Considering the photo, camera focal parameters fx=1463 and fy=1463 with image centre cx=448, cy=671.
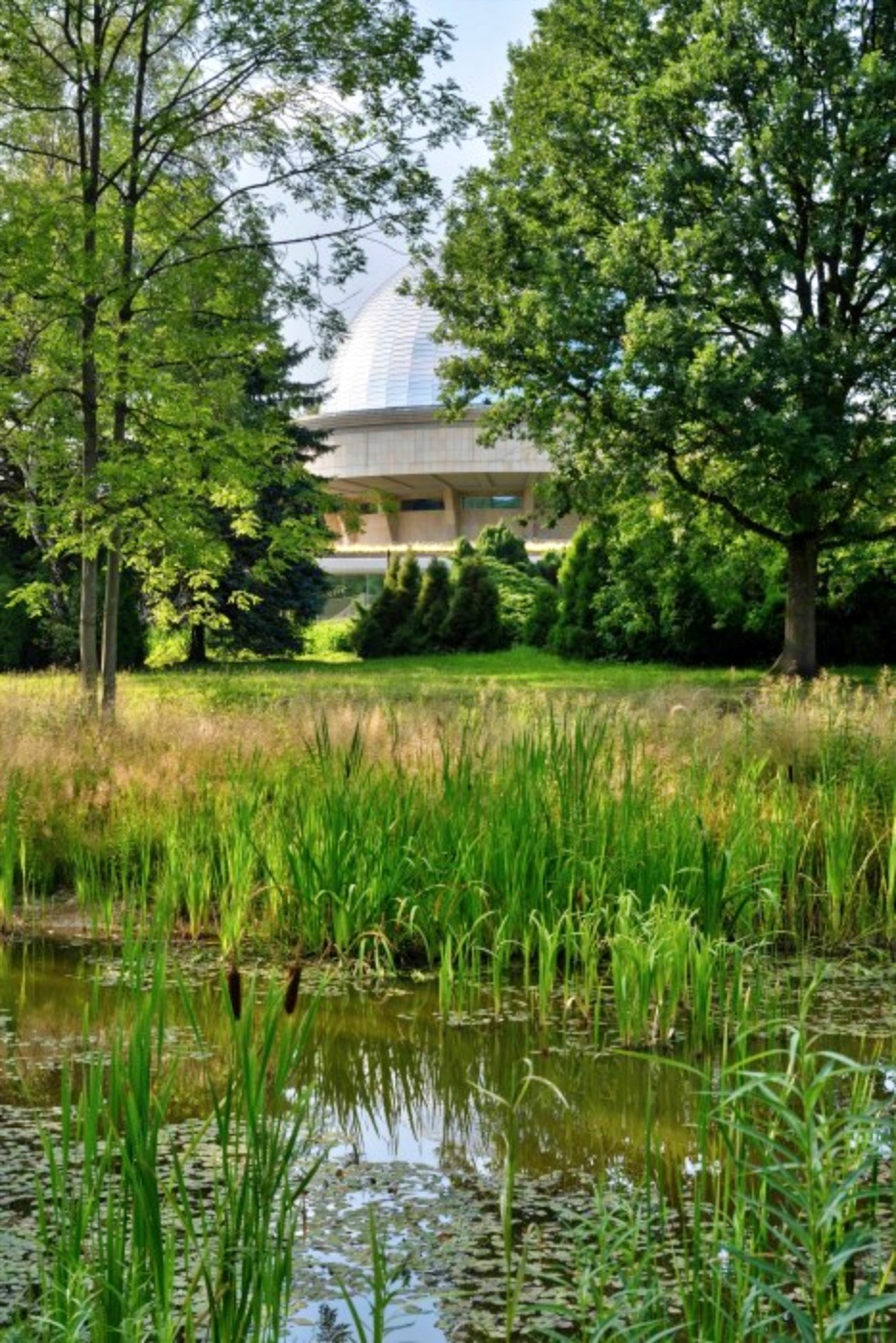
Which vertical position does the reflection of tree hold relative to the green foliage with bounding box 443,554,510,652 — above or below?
below

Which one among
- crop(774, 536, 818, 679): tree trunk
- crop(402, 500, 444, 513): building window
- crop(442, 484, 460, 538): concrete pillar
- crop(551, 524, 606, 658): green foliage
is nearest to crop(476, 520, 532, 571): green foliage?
crop(551, 524, 606, 658): green foliage

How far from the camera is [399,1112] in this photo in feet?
13.3

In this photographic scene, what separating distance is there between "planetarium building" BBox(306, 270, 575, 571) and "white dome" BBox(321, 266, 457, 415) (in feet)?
0.12

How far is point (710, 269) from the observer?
1884cm

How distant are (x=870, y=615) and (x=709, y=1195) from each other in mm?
21540

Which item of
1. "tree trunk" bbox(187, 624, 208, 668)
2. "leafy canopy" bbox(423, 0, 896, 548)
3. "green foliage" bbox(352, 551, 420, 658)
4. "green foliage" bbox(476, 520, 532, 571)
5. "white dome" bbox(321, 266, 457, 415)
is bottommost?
"tree trunk" bbox(187, 624, 208, 668)

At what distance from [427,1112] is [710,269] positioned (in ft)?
54.1

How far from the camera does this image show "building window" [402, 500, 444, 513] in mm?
62406

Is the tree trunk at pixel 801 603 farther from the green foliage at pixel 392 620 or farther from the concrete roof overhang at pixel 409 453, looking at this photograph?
the concrete roof overhang at pixel 409 453

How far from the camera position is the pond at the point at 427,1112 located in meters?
2.90

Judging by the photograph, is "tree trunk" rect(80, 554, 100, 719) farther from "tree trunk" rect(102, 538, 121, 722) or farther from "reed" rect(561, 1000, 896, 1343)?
"reed" rect(561, 1000, 896, 1343)

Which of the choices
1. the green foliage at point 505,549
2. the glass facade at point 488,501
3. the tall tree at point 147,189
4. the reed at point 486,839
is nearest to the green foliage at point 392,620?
the green foliage at point 505,549

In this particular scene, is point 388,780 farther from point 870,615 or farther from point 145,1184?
point 870,615

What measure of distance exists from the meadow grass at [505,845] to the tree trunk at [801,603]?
39.3ft
